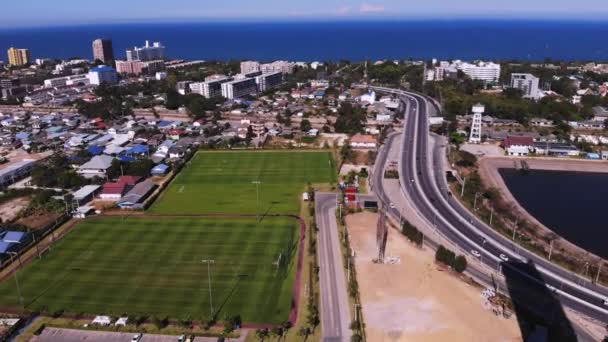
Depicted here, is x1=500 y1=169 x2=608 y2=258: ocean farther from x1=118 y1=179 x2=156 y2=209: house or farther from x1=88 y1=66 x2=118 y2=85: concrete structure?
x1=88 y1=66 x2=118 y2=85: concrete structure

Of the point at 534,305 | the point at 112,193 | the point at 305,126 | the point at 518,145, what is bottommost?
the point at 534,305

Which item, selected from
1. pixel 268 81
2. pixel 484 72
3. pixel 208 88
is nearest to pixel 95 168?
pixel 208 88

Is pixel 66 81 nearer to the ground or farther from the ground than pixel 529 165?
farther from the ground

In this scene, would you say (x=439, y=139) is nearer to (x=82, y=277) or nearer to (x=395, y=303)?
(x=395, y=303)

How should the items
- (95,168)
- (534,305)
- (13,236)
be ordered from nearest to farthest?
1. (534,305)
2. (13,236)
3. (95,168)

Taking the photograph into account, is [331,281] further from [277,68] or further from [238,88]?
[277,68]

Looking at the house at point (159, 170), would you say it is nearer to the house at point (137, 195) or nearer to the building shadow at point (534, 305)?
the house at point (137, 195)

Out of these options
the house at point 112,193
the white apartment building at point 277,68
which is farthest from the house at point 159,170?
the white apartment building at point 277,68
